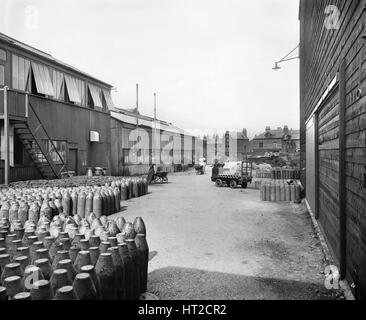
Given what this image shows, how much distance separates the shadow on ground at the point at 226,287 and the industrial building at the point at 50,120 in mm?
11158

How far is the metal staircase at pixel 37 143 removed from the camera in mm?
15396

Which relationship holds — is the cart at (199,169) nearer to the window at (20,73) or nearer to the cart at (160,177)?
the cart at (160,177)

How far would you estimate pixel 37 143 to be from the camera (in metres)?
15.2

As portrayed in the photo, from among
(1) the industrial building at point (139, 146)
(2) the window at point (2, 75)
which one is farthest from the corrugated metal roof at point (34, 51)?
(1) the industrial building at point (139, 146)

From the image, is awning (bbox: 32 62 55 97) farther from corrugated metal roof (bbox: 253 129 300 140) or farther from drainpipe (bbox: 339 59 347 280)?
corrugated metal roof (bbox: 253 129 300 140)

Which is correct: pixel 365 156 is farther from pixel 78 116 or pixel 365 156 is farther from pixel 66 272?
pixel 78 116

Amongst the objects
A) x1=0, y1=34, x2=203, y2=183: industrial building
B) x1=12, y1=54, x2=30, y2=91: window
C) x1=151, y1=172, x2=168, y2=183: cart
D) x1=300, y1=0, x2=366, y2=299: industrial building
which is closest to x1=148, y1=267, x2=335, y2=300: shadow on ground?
x1=300, y1=0, x2=366, y2=299: industrial building

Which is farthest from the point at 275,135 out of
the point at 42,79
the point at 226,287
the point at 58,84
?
the point at 226,287

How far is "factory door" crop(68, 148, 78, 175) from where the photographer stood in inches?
785

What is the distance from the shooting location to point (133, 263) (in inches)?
159

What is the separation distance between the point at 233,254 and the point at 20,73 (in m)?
14.7

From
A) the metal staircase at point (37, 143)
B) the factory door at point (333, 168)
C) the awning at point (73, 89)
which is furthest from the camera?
the awning at point (73, 89)
